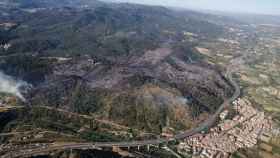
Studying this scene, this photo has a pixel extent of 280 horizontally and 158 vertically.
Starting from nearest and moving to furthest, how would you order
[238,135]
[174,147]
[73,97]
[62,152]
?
1. [62,152]
2. [174,147]
3. [238,135]
4. [73,97]

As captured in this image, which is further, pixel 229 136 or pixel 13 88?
pixel 13 88

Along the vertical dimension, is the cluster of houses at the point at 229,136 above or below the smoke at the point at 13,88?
below

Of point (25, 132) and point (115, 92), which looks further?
point (115, 92)

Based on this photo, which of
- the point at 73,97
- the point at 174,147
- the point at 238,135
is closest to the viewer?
the point at 174,147

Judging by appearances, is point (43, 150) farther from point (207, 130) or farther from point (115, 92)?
point (207, 130)

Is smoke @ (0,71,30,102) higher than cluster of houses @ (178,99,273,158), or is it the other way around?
smoke @ (0,71,30,102)

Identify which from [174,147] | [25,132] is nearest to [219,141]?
[174,147]

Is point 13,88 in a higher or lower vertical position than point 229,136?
higher

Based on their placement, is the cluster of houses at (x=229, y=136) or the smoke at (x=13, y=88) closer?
the cluster of houses at (x=229, y=136)

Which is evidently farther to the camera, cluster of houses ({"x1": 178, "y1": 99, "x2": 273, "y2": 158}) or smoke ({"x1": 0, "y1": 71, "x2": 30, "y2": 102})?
smoke ({"x1": 0, "y1": 71, "x2": 30, "y2": 102})

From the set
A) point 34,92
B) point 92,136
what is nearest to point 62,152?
point 92,136
